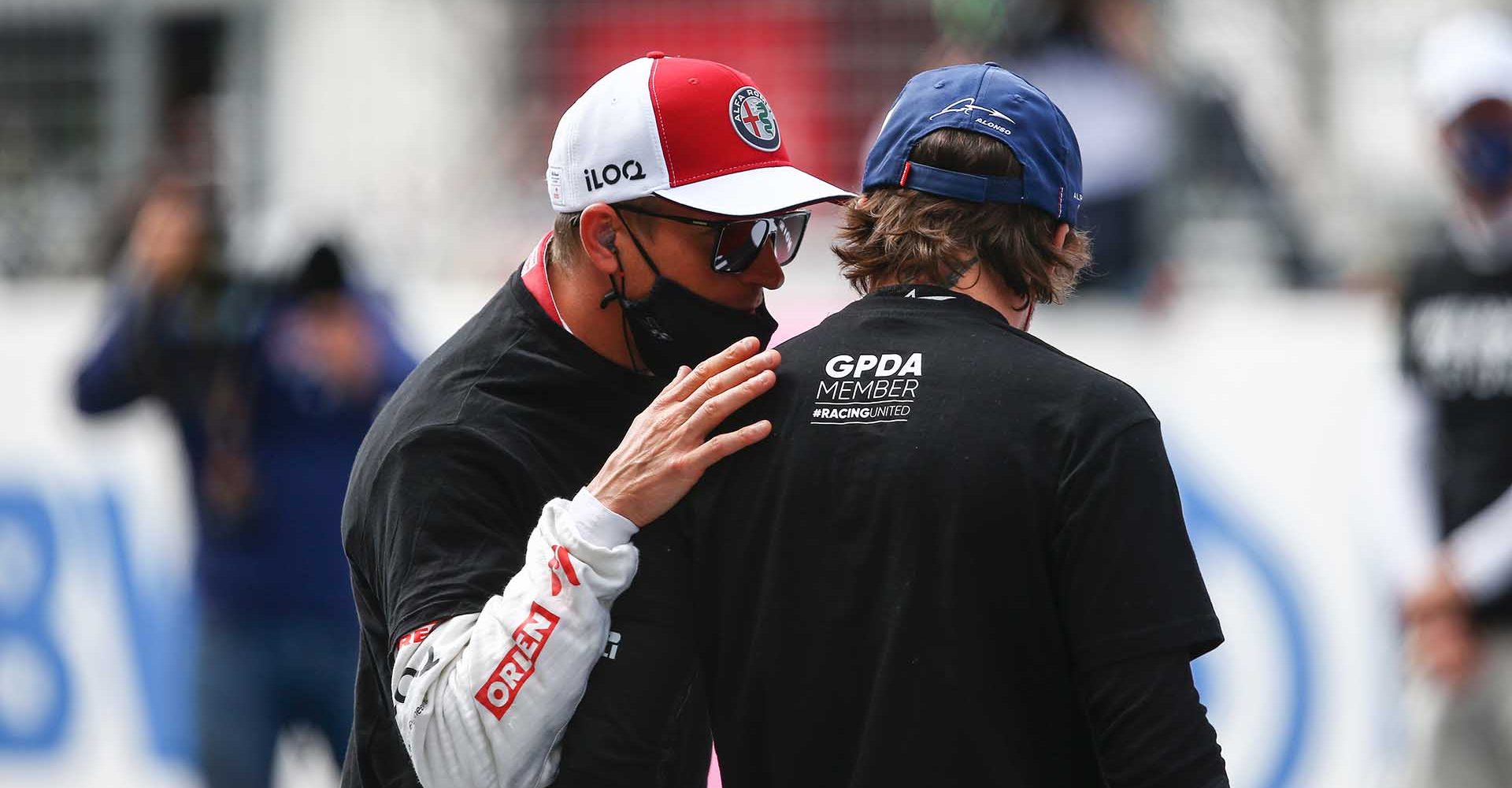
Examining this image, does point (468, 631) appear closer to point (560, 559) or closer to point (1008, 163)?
point (560, 559)

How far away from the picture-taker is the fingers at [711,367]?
2.08 m

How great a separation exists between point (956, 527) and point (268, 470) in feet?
11.3

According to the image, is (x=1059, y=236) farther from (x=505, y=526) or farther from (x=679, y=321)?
(x=505, y=526)

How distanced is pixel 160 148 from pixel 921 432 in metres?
6.52

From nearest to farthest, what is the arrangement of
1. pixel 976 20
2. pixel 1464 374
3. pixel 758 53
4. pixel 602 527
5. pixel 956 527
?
pixel 956 527, pixel 602 527, pixel 1464 374, pixel 976 20, pixel 758 53

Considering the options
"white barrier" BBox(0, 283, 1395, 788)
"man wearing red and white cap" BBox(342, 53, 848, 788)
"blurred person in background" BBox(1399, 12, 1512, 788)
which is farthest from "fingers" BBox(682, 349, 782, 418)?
"white barrier" BBox(0, 283, 1395, 788)

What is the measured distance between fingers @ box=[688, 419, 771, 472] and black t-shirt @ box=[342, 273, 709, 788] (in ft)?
0.51

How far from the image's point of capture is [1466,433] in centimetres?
471

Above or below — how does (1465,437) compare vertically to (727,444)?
below

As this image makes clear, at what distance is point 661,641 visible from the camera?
2131 millimetres

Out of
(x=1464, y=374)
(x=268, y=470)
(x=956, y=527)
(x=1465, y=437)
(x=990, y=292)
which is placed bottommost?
(x=268, y=470)

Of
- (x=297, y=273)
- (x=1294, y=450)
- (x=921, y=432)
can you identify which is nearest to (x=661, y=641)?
(x=921, y=432)

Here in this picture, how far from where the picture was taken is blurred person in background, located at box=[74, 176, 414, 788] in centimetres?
493
